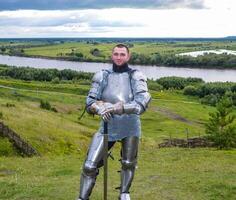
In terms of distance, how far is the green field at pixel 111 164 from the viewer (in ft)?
42.9

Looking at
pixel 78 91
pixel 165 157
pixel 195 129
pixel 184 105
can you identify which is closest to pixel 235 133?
pixel 165 157

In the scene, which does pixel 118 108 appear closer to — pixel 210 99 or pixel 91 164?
pixel 91 164

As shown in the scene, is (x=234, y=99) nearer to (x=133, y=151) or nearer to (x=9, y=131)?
(x=9, y=131)

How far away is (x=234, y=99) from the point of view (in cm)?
10106

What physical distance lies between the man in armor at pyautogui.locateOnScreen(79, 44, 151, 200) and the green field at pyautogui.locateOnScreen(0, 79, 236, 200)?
262 centimetres

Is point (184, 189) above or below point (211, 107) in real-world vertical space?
above

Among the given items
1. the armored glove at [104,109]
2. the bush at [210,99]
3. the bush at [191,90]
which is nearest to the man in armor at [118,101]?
the armored glove at [104,109]

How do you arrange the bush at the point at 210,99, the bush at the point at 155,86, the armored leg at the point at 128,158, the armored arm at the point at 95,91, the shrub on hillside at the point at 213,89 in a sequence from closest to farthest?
the armored arm at the point at 95,91
the armored leg at the point at 128,158
the bush at the point at 210,99
the shrub on hillside at the point at 213,89
the bush at the point at 155,86

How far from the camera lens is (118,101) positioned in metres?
9.57

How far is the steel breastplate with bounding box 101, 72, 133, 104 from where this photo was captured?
964 cm

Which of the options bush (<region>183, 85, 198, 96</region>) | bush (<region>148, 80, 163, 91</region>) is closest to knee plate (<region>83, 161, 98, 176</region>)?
bush (<region>183, 85, 198, 96</region>)

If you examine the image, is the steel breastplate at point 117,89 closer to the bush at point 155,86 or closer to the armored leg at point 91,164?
the armored leg at point 91,164

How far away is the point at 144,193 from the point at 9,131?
64.9ft

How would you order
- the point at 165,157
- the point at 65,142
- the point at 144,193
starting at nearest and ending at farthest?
the point at 144,193 < the point at 165,157 < the point at 65,142
